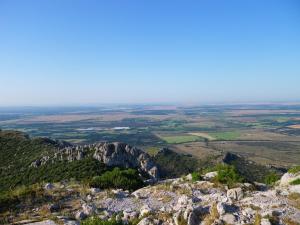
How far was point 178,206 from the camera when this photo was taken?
51.6ft

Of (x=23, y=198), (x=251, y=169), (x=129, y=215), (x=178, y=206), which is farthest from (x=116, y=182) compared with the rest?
(x=251, y=169)

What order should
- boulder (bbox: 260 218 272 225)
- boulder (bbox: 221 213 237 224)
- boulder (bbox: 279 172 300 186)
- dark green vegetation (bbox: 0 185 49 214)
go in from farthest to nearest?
→ boulder (bbox: 279 172 300 186) < dark green vegetation (bbox: 0 185 49 214) < boulder (bbox: 221 213 237 224) < boulder (bbox: 260 218 272 225)

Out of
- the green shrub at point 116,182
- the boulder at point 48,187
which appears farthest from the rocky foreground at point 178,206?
the green shrub at point 116,182

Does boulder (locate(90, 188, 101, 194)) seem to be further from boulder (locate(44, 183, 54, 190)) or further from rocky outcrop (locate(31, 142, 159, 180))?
rocky outcrop (locate(31, 142, 159, 180))

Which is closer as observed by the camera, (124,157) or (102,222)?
(102,222)

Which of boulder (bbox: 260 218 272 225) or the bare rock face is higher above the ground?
boulder (bbox: 260 218 272 225)

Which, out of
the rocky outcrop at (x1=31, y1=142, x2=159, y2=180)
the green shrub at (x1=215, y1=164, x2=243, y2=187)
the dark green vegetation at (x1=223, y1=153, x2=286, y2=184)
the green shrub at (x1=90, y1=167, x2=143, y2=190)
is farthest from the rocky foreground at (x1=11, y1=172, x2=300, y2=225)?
the dark green vegetation at (x1=223, y1=153, x2=286, y2=184)

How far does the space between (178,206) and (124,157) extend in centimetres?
3771

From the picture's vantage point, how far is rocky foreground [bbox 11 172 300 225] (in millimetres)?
14000

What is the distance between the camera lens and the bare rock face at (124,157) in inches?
1965

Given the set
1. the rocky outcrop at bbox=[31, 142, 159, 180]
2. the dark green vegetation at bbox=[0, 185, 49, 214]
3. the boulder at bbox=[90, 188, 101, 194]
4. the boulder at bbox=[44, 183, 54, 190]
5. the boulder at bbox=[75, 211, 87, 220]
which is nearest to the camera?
the boulder at bbox=[75, 211, 87, 220]

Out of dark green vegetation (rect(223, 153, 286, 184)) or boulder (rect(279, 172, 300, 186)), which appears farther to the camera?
dark green vegetation (rect(223, 153, 286, 184))

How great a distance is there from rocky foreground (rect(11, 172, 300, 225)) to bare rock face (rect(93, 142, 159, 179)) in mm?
28617

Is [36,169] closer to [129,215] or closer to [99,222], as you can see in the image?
[129,215]
